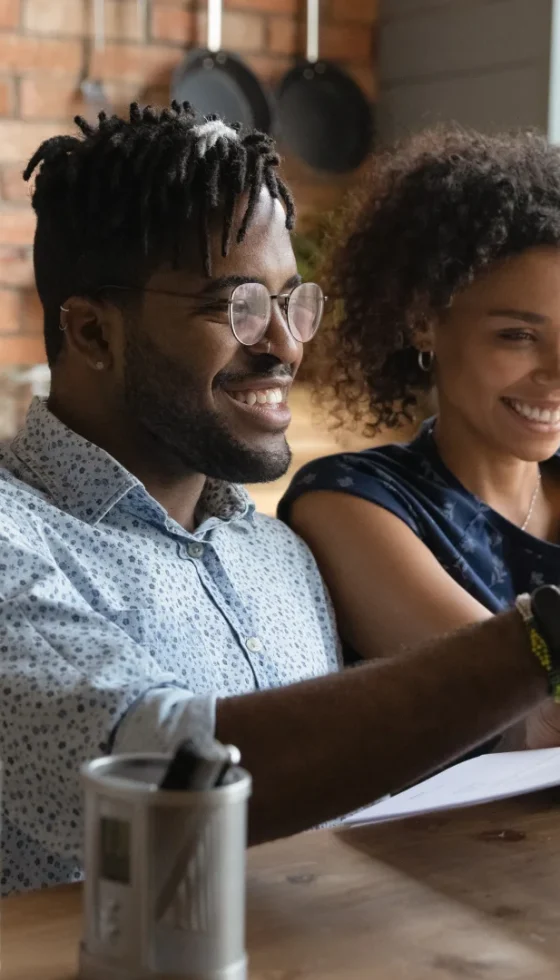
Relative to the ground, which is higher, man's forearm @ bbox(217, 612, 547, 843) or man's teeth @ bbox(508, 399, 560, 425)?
man's teeth @ bbox(508, 399, 560, 425)

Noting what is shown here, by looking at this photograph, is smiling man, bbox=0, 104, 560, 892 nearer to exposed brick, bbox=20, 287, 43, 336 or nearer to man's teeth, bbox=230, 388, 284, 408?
man's teeth, bbox=230, 388, 284, 408

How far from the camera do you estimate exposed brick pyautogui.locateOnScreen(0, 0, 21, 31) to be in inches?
120

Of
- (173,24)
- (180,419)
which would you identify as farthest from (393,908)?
(173,24)

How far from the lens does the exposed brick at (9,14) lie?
9.98 feet

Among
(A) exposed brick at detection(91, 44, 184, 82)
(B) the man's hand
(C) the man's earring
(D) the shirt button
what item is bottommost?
(B) the man's hand

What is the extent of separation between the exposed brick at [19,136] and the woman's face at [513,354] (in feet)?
5.45

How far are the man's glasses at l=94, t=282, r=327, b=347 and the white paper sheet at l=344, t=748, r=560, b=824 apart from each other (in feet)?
1.63

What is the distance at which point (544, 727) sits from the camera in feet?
4.65

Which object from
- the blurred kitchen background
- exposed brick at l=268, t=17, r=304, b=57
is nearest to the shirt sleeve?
the blurred kitchen background

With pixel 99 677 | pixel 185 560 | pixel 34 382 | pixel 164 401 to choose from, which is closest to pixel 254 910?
pixel 99 677

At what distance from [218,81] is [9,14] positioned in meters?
0.53

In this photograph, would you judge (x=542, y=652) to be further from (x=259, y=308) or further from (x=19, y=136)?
(x=19, y=136)

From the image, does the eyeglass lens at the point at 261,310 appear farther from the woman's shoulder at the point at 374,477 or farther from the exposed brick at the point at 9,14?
the exposed brick at the point at 9,14

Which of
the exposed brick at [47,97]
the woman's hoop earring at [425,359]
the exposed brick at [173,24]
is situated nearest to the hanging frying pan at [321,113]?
the exposed brick at [173,24]
